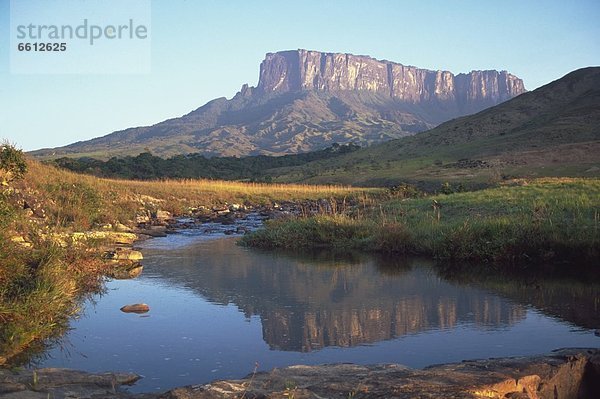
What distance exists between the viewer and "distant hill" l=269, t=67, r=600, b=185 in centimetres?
5236

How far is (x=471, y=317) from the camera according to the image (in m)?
11.1

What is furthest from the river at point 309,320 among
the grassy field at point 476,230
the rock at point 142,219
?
the rock at point 142,219

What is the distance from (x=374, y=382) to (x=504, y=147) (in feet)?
219

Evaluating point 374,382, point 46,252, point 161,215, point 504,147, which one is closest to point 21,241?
point 46,252

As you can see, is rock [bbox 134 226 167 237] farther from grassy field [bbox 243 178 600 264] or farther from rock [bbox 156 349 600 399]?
rock [bbox 156 349 600 399]

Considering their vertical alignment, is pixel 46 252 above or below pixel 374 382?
above

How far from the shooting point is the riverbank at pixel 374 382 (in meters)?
6.04

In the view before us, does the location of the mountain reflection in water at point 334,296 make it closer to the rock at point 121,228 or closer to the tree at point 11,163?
the rock at point 121,228

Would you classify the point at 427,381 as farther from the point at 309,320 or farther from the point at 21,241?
the point at 21,241

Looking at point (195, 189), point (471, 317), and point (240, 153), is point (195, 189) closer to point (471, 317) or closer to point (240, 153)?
point (471, 317)

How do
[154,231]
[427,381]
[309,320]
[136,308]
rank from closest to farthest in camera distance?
[427,381], [309,320], [136,308], [154,231]

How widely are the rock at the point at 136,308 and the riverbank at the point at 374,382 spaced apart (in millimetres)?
4033

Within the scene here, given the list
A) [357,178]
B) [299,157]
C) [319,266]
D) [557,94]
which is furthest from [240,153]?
[319,266]

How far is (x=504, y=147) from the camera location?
6825 centimetres
